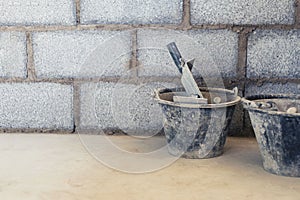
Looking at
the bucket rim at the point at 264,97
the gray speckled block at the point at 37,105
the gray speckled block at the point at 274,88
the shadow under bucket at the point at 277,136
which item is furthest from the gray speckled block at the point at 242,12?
the gray speckled block at the point at 37,105

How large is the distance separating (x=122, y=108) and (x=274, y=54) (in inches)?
29.0

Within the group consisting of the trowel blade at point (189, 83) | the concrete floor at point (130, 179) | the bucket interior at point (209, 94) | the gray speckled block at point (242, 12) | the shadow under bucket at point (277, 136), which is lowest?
the concrete floor at point (130, 179)

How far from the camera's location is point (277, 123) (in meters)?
1.50

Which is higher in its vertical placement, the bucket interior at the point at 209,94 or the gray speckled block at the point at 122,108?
the bucket interior at the point at 209,94

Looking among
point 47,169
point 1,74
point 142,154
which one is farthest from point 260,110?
point 1,74

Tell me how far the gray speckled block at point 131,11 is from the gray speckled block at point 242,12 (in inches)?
3.7

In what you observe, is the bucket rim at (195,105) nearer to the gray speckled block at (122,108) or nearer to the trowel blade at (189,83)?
the trowel blade at (189,83)

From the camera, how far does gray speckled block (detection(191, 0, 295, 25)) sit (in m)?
1.93

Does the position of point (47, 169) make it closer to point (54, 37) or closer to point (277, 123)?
point (54, 37)

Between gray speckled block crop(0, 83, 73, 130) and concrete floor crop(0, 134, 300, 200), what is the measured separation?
26 centimetres

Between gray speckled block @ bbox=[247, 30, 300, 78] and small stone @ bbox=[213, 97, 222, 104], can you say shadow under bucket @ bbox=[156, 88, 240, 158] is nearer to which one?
small stone @ bbox=[213, 97, 222, 104]

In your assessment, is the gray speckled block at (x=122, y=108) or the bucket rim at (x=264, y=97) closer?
the bucket rim at (x=264, y=97)

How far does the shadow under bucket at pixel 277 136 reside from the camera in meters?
1.48

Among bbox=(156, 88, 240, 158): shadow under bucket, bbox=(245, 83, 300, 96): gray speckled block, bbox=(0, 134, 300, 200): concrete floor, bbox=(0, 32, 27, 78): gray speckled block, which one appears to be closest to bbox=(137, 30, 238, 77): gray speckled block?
bbox=(245, 83, 300, 96): gray speckled block
